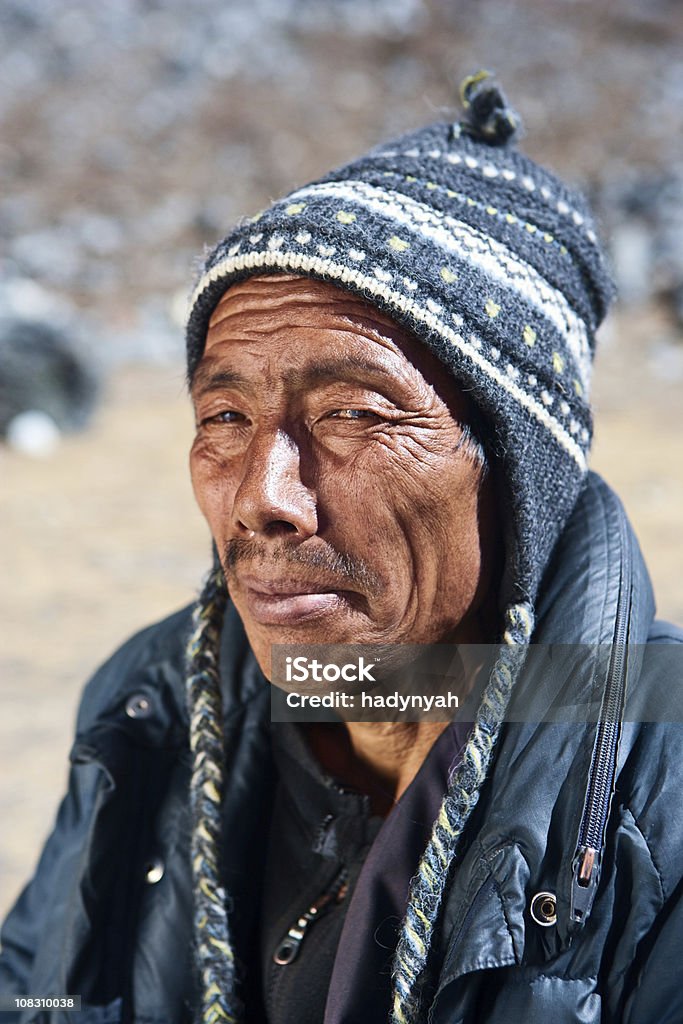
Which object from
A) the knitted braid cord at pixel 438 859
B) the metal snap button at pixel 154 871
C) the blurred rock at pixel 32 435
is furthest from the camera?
the blurred rock at pixel 32 435

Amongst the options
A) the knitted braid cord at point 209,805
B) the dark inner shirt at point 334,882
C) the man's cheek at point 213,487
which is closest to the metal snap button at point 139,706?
the knitted braid cord at point 209,805

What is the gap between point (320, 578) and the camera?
1635 millimetres

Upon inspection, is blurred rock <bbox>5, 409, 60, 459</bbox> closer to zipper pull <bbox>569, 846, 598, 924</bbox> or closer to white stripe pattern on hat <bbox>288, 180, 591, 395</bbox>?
white stripe pattern on hat <bbox>288, 180, 591, 395</bbox>

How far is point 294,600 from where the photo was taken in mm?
1653

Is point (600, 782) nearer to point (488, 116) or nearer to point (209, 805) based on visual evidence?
point (209, 805)

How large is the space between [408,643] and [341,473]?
1.09 feet

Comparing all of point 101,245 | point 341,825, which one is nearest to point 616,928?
point 341,825

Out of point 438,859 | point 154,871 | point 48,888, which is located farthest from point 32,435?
point 438,859

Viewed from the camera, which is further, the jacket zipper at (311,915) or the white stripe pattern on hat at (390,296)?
the jacket zipper at (311,915)

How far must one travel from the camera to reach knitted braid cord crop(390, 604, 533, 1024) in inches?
59.1

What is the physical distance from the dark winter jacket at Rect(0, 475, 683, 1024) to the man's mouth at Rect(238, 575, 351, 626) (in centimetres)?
35

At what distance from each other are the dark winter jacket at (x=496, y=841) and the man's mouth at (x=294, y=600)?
35cm

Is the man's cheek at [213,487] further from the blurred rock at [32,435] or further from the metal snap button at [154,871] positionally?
the blurred rock at [32,435]

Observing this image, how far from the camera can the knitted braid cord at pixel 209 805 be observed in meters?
1.81
